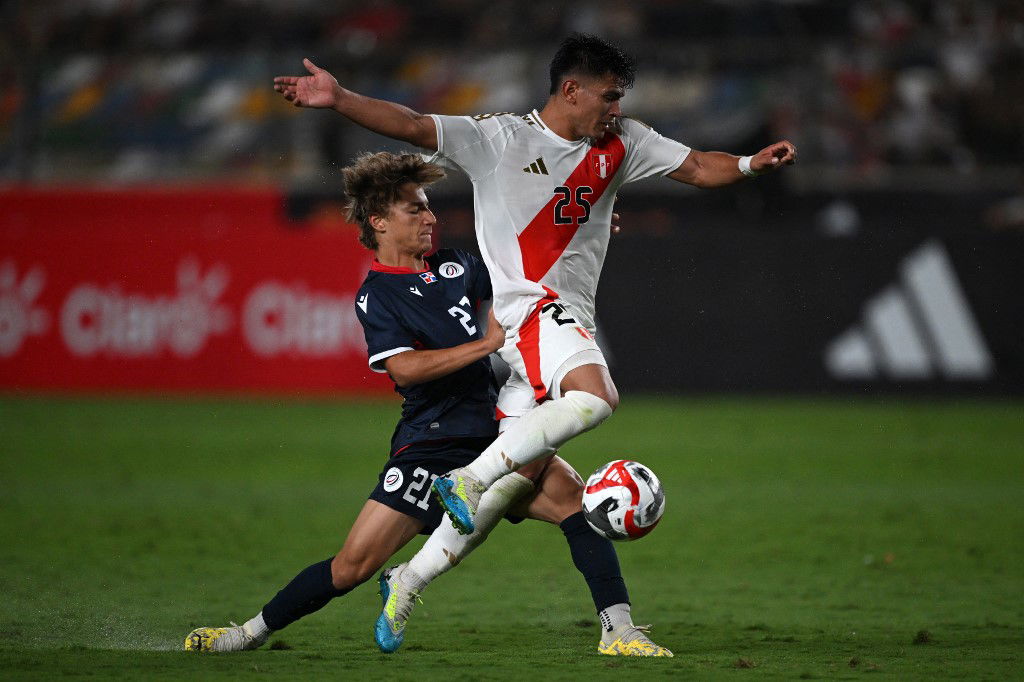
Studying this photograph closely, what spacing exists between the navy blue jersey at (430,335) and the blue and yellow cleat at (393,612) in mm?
556

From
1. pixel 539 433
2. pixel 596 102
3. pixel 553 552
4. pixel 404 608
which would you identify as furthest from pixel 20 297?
pixel 539 433

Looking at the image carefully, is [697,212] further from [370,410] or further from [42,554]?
[42,554]

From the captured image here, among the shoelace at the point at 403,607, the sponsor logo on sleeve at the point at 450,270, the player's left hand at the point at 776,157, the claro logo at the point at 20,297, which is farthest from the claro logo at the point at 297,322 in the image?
the player's left hand at the point at 776,157

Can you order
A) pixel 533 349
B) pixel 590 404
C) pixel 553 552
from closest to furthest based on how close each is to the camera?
pixel 590 404, pixel 533 349, pixel 553 552

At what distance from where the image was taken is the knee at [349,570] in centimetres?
533

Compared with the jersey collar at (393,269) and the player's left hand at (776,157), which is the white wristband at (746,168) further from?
the jersey collar at (393,269)

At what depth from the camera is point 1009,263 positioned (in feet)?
50.2

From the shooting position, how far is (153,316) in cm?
1609

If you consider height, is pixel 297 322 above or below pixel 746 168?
below

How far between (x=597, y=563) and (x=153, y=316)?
1176 centimetres

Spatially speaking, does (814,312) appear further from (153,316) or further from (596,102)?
(596,102)

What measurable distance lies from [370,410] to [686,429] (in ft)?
13.4

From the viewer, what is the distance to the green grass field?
5.21m

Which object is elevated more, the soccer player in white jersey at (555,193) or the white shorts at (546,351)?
the soccer player in white jersey at (555,193)
